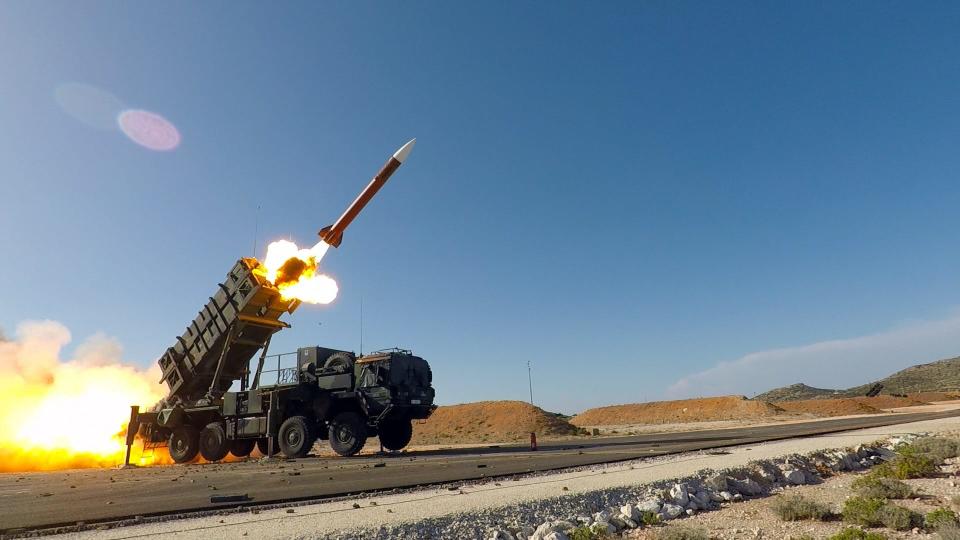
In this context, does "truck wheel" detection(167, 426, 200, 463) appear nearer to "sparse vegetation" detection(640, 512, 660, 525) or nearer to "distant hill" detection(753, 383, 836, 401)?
"sparse vegetation" detection(640, 512, 660, 525)

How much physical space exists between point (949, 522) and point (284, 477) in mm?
12015

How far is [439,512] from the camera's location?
24.4 ft

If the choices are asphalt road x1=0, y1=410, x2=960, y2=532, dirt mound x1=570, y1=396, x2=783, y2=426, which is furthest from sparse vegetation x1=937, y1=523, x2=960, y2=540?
dirt mound x1=570, y1=396, x2=783, y2=426

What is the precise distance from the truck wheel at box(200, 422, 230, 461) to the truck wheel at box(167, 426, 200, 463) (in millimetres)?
635

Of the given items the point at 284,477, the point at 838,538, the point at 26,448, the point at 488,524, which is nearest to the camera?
the point at 838,538

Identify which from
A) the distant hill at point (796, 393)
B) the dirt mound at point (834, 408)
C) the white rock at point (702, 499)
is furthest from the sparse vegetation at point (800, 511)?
the distant hill at point (796, 393)

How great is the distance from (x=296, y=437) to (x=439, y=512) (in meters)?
14.2

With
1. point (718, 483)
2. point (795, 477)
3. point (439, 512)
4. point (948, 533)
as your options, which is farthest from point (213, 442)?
point (948, 533)

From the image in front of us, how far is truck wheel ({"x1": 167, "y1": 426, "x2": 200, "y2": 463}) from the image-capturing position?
73.7ft

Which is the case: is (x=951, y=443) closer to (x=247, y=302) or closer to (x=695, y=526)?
(x=695, y=526)

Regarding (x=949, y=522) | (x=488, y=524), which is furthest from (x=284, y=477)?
(x=949, y=522)

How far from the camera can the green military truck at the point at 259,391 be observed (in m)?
20.2

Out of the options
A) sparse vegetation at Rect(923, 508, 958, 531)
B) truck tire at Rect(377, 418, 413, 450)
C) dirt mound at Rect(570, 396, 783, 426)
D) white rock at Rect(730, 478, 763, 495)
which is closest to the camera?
sparse vegetation at Rect(923, 508, 958, 531)

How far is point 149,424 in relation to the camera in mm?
22875
